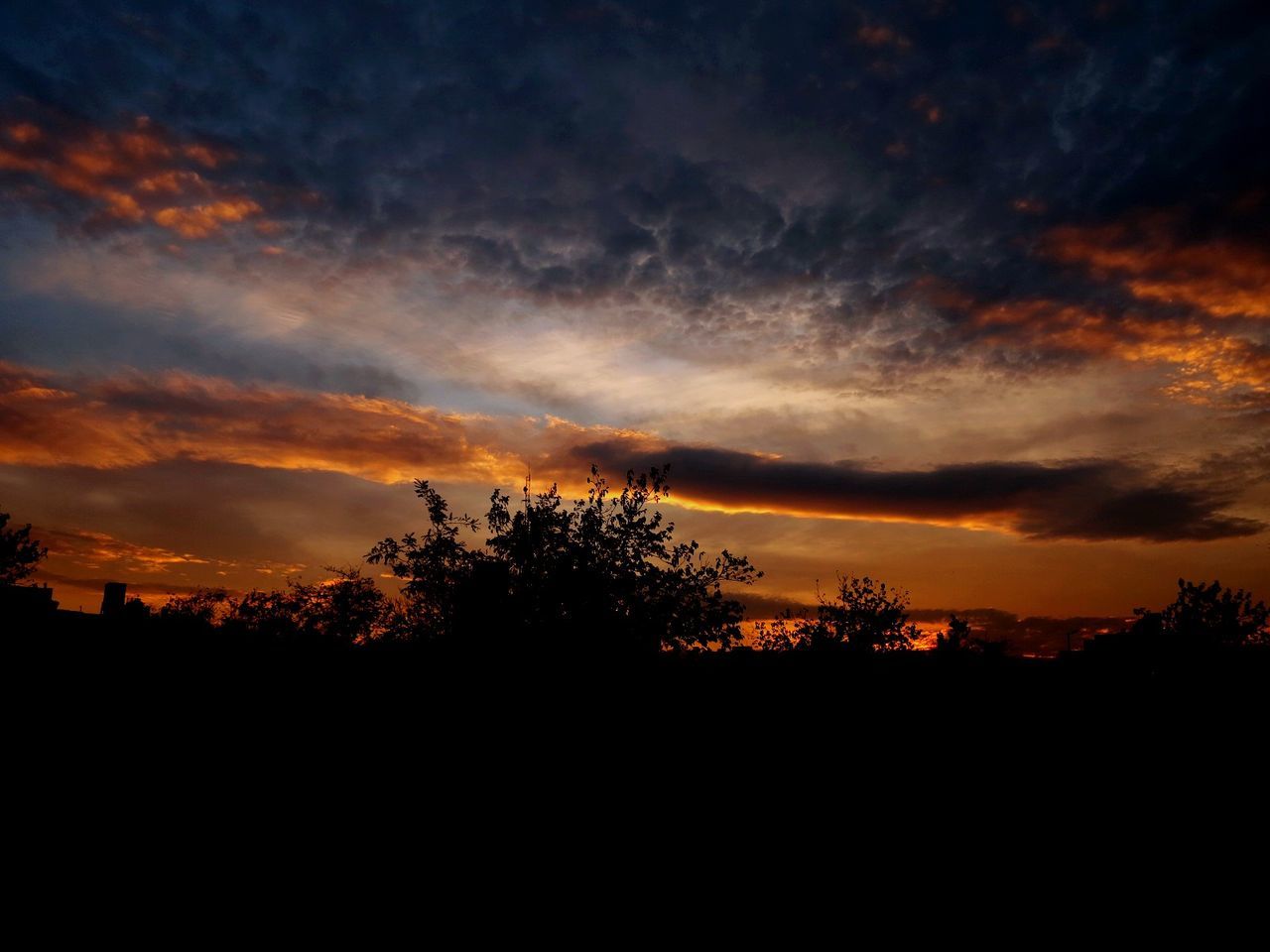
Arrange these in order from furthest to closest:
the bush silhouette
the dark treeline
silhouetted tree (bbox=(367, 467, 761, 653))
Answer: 1. the bush silhouette
2. silhouetted tree (bbox=(367, 467, 761, 653))
3. the dark treeline

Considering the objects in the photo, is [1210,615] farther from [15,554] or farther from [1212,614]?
[15,554]

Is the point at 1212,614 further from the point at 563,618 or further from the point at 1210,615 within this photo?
the point at 563,618

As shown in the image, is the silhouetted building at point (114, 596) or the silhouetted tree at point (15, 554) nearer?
the silhouetted building at point (114, 596)

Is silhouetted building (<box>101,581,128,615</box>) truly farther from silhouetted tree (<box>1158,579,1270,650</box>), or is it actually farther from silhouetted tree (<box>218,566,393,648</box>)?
silhouetted tree (<box>1158,579,1270,650</box>)

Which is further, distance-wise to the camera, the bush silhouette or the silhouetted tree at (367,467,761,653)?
the bush silhouette

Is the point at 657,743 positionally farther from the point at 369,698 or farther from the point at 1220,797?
the point at 1220,797

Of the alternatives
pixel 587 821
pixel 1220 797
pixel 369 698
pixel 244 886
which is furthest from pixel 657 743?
pixel 1220 797

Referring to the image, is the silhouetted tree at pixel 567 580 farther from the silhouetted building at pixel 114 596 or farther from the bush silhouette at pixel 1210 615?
the bush silhouette at pixel 1210 615

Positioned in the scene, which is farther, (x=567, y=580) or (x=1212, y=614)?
(x=1212, y=614)

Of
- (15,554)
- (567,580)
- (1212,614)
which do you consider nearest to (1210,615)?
(1212,614)

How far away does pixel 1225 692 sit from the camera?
A: 816cm

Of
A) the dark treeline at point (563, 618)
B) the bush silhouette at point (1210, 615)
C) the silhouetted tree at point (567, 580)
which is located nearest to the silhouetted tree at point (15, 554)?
the dark treeline at point (563, 618)

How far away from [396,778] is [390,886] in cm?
142

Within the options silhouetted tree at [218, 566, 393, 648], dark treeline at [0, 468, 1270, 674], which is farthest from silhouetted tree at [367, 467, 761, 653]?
silhouetted tree at [218, 566, 393, 648]
